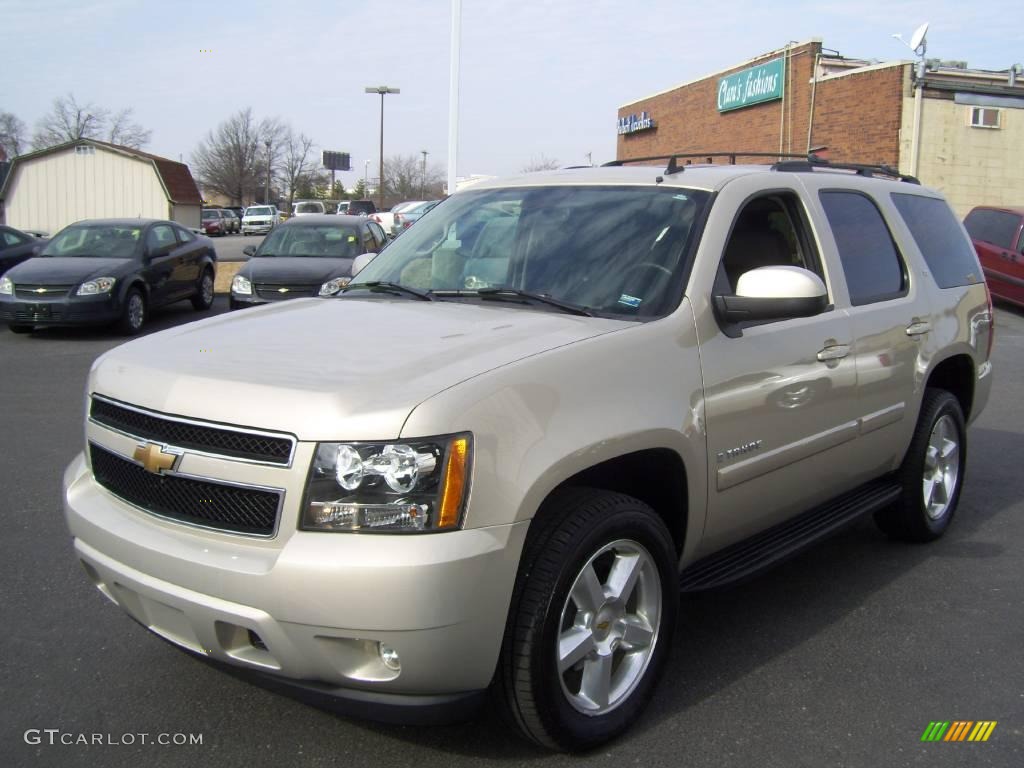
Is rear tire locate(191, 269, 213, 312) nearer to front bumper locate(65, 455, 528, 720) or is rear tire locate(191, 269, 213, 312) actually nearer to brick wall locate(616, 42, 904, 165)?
brick wall locate(616, 42, 904, 165)

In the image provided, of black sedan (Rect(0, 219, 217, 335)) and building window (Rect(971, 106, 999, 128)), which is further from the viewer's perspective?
building window (Rect(971, 106, 999, 128))

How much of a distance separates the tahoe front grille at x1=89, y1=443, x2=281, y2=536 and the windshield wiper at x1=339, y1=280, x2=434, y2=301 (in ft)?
4.46

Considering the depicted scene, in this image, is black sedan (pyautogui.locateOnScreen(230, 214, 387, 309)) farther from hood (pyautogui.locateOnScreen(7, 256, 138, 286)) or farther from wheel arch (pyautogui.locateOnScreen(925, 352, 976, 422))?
wheel arch (pyautogui.locateOnScreen(925, 352, 976, 422))

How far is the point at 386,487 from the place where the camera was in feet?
8.07

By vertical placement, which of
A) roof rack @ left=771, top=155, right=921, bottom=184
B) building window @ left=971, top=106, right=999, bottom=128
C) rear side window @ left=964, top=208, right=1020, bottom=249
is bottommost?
roof rack @ left=771, top=155, right=921, bottom=184

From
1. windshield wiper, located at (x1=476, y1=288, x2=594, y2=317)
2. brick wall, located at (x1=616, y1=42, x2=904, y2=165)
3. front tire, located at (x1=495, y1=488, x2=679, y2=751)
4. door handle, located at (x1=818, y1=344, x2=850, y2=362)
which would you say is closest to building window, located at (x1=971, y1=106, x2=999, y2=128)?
brick wall, located at (x1=616, y1=42, x2=904, y2=165)

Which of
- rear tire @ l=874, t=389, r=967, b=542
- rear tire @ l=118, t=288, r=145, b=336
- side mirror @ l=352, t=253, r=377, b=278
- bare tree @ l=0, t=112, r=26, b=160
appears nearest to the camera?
side mirror @ l=352, t=253, r=377, b=278

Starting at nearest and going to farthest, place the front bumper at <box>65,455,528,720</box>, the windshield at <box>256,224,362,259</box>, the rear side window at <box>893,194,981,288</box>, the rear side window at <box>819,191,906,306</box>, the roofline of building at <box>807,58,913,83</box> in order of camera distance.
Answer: the front bumper at <box>65,455,528,720</box>
the rear side window at <box>819,191,906,306</box>
the rear side window at <box>893,194,981,288</box>
the windshield at <box>256,224,362,259</box>
the roofline of building at <box>807,58,913,83</box>

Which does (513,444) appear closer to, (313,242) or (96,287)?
(96,287)

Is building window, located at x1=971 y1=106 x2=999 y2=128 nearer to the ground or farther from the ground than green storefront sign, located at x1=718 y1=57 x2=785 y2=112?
nearer to the ground

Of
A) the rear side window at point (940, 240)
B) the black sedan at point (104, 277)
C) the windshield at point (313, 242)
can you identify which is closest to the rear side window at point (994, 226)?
the windshield at point (313, 242)

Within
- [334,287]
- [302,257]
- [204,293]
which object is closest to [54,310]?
[302,257]

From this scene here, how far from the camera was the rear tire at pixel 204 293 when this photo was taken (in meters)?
15.7

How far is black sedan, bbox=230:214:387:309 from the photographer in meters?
12.3
